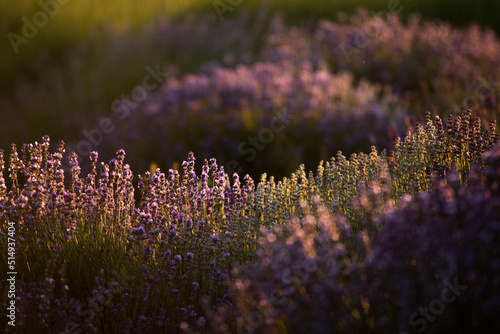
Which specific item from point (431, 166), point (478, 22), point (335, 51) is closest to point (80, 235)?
point (431, 166)

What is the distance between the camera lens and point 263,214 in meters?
3.68

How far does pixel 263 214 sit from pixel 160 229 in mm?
676

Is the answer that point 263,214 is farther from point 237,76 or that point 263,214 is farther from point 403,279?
point 237,76

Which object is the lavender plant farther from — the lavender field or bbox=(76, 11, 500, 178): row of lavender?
bbox=(76, 11, 500, 178): row of lavender

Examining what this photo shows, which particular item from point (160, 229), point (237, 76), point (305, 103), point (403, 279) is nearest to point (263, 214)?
point (160, 229)

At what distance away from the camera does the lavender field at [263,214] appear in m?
2.20

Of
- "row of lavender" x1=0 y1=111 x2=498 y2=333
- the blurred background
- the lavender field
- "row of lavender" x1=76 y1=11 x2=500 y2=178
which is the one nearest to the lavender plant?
the lavender field

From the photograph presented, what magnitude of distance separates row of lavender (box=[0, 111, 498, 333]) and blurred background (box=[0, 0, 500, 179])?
4.62 feet

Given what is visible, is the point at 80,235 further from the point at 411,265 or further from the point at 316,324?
the point at 411,265

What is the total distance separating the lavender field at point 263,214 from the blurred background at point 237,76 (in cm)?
4

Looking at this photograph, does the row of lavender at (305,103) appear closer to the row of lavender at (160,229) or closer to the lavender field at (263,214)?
the lavender field at (263,214)

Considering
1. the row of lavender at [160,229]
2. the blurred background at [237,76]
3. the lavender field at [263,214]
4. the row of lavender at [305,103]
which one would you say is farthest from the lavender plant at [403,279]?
the row of lavender at [305,103]

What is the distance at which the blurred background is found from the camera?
674 cm

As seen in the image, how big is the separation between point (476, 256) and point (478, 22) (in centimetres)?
1187
